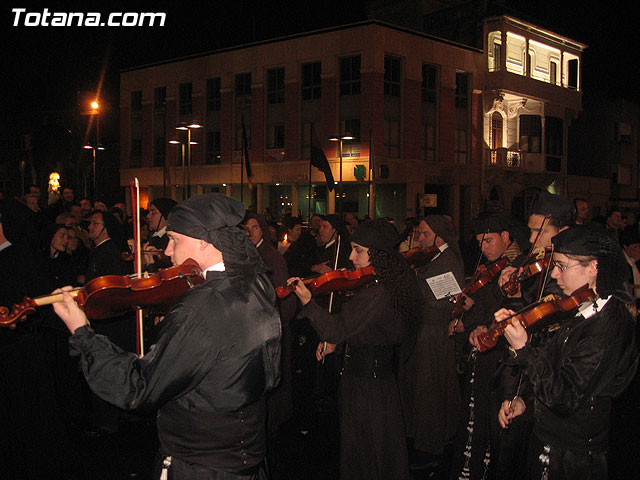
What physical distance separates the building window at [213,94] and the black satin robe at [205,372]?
33.5 meters

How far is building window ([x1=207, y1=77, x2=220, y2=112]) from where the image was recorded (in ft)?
113

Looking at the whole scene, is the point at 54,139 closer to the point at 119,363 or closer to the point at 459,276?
the point at 459,276

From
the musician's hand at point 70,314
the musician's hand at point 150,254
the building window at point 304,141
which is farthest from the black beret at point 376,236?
the building window at point 304,141

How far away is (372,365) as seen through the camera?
4371 mm

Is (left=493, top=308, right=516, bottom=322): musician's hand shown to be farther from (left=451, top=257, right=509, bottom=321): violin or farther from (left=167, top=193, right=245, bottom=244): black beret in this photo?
(left=451, top=257, right=509, bottom=321): violin

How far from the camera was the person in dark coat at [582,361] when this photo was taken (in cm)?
292

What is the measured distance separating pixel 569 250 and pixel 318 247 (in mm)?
7065

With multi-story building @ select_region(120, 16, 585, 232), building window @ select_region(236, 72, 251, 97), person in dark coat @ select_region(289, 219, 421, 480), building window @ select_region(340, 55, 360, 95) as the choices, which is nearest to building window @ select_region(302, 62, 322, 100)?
multi-story building @ select_region(120, 16, 585, 232)

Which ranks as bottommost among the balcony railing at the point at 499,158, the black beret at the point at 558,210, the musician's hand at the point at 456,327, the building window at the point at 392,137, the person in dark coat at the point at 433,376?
the person in dark coat at the point at 433,376

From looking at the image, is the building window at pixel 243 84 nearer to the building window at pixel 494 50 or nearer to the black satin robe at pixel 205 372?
the building window at pixel 494 50

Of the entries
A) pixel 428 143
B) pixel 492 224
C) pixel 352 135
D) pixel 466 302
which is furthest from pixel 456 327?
pixel 428 143

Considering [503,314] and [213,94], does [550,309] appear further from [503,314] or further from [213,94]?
[213,94]

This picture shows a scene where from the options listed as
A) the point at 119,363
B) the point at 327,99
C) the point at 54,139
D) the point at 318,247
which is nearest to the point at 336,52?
the point at 327,99

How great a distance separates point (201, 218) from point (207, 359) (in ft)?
2.22
